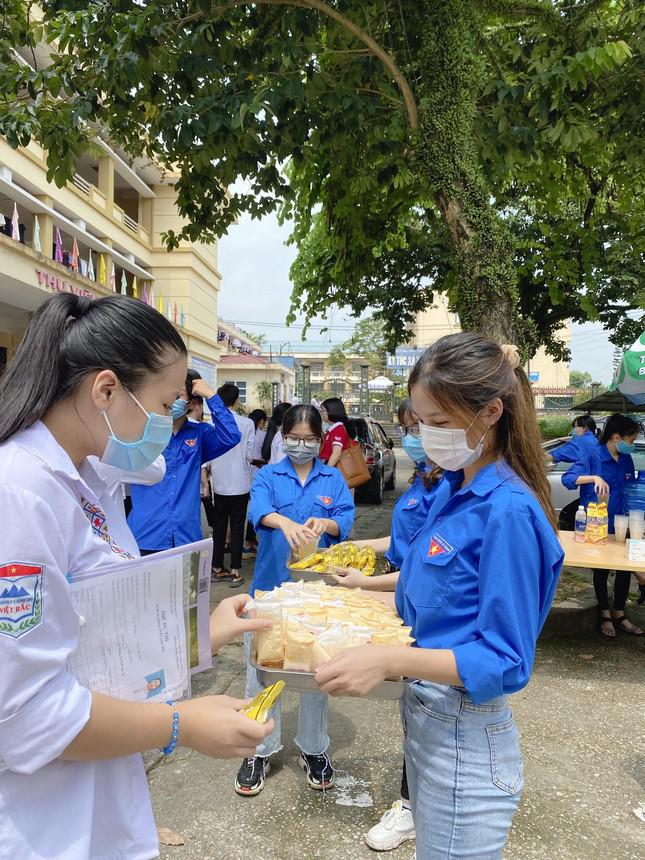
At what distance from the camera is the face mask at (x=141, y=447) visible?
135cm

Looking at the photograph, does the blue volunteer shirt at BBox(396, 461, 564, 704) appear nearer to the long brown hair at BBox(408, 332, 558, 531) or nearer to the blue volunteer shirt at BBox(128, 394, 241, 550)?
the long brown hair at BBox(408, 332, 558, 531)

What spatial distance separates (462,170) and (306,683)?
4.61 meters

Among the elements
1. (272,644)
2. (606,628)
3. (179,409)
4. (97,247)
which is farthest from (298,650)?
(97,247)

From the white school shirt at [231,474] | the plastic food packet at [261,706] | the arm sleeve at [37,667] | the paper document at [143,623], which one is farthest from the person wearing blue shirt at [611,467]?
the arm sleeve at [37,667]

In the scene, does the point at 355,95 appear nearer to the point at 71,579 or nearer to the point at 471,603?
the point at 471,603

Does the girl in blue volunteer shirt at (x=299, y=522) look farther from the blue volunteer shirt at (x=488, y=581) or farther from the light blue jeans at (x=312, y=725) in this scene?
the blue volunteer shirt at (x=488, y=581)

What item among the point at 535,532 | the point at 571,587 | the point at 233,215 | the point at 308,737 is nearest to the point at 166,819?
the point at 308,737

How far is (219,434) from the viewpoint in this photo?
13.4 feet

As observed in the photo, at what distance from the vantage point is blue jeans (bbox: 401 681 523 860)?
1481mm

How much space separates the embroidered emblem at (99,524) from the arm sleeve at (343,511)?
207cm

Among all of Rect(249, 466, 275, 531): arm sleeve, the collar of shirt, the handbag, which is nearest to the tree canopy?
the handbag

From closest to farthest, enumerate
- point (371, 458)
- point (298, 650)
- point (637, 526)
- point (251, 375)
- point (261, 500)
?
point (298, 650) → point (261, 500) → point (637, 526) → point (371, 458) → point (251, 375)

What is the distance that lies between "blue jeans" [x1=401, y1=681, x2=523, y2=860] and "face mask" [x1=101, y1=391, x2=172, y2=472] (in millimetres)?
943

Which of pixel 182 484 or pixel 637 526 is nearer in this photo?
pixel 182 484
